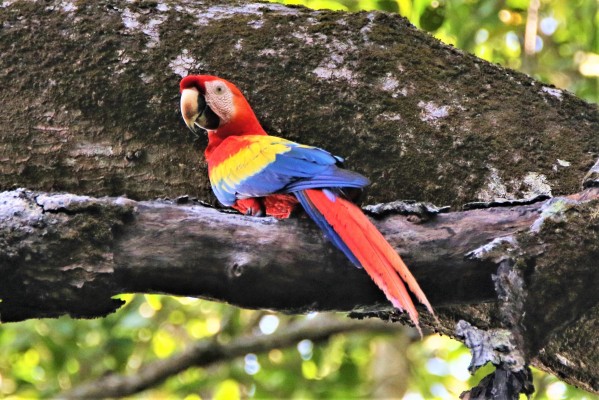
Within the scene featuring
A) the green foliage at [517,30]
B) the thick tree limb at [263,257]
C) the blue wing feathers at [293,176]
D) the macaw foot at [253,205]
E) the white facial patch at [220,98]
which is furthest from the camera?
the green foliage at [517,30]

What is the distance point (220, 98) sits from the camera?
2604 millimetres

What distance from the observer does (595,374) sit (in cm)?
218

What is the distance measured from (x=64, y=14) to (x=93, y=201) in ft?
3.84

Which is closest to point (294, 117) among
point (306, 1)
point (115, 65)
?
point (115, 65)

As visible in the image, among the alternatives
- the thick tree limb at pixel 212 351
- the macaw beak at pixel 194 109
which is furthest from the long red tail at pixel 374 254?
the thick tree limb at pixel 212 351

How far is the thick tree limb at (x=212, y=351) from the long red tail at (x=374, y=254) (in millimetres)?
2526

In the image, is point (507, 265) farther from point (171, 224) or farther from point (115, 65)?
point (115, 65)

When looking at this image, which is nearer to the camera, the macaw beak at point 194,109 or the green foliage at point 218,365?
the macaw beak at point 194,109

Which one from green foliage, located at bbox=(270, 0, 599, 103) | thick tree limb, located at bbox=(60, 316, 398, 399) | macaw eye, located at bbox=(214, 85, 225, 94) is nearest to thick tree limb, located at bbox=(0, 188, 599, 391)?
macaw eye, located at bbox=(214, 85, 225, 94)

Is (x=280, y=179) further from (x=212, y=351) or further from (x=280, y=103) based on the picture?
(x=212, y=351)

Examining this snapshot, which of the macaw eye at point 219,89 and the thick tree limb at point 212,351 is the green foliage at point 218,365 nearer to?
the thick tree limb at point 212,351

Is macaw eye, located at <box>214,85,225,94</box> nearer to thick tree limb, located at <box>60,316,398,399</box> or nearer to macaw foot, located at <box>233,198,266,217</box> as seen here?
macaw foot, located at <box>233,198,266,217</box>

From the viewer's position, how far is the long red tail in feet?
5.72

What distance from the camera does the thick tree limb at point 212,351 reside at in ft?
13.6
